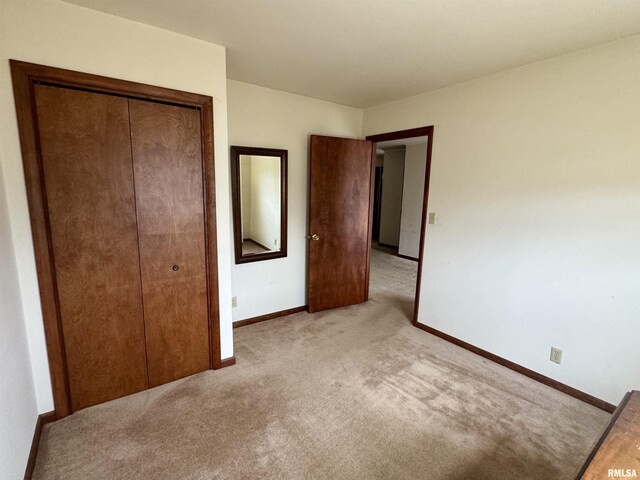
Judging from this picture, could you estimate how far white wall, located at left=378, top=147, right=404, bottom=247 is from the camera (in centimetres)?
706

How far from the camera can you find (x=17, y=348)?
1509 mm

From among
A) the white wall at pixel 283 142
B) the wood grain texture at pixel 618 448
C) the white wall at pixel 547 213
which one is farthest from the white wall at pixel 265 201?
the wood grain texture at pixel 618 448

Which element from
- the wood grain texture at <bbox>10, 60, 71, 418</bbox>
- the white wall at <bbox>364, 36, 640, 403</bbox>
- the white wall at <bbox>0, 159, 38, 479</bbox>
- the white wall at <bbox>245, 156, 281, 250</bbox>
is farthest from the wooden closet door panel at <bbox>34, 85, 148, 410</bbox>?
the white wall at <bbox>364, 36, 640, 403</bbox>

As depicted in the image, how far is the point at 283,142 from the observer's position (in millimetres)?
3102

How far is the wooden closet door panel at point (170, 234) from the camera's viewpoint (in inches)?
75.2

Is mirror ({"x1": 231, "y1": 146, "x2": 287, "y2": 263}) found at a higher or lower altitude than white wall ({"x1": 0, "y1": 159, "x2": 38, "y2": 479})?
higher

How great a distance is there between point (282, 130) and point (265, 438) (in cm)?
263

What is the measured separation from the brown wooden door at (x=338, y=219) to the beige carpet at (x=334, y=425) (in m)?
0.96

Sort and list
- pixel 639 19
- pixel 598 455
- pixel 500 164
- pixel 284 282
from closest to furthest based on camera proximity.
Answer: pixel 598 455 < pixel 639 19 < pixel 500 164 < pixel 284 282

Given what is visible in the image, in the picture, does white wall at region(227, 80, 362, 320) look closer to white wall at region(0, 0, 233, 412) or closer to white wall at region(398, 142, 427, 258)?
white wall at region(0, 0, 233, 412)

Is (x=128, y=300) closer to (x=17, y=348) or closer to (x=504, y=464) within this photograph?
(x=17, y=348)

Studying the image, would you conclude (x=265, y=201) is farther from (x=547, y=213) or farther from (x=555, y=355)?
(x=555, y=355)

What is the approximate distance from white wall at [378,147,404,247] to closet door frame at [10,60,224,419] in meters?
5.60

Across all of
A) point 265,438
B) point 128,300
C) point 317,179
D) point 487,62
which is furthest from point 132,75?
point 487,62
